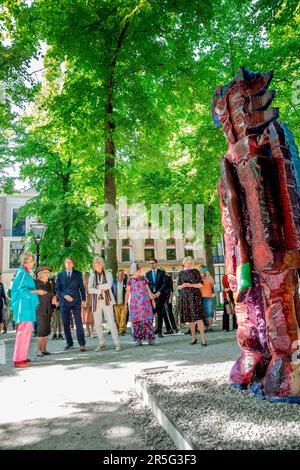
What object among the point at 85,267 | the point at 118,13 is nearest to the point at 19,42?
the point at 118,13

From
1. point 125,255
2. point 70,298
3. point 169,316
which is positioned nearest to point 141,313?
point 70,298

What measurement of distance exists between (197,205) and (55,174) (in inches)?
322

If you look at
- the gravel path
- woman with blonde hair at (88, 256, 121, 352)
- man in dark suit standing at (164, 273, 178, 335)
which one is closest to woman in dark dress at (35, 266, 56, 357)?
woman with blonde hair at (88, 256, 121, 352)

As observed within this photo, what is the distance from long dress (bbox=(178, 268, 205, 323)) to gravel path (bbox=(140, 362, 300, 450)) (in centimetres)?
373

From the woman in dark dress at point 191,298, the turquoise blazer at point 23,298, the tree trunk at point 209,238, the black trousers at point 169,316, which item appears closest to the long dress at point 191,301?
the woman in dark dress at point 191,298

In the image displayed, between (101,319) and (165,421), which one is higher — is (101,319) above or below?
above

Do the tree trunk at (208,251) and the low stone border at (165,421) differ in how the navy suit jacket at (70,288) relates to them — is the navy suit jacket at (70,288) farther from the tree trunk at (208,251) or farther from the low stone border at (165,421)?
the tree trunk at (208,251)

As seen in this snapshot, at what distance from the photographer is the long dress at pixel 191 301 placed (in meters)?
8.04

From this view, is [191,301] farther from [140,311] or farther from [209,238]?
[209,238]

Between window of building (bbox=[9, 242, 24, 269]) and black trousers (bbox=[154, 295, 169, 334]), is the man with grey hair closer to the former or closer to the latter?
black trousers (bbox=[154, 295, 169, 334])

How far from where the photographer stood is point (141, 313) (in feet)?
27.5

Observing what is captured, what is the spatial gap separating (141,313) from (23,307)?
2.78 m

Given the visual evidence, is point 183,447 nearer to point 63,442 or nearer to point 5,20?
point 63,442

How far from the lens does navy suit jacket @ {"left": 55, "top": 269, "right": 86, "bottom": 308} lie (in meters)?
8.28
